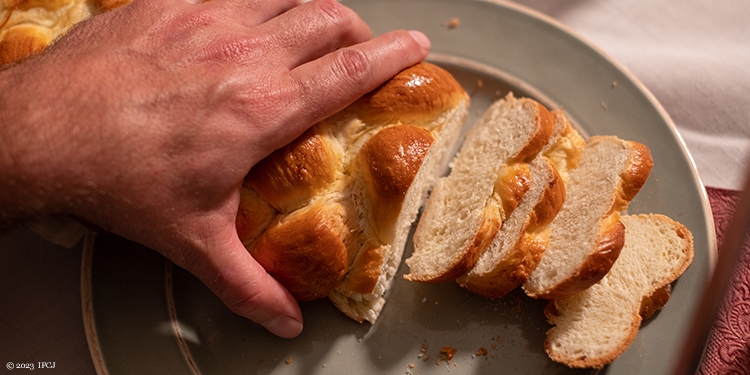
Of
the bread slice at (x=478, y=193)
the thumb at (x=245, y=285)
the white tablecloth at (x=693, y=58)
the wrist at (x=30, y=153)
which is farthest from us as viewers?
the white tablecloth at (x=693, y=58)

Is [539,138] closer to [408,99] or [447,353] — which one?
[408,99]

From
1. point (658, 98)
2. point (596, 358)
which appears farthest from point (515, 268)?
point (658, 98)

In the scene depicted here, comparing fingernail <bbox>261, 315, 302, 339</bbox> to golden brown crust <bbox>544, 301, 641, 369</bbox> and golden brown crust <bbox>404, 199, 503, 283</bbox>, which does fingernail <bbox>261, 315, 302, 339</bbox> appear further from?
golden brown crust <bbox>544, 301, 641, 369</bbox>

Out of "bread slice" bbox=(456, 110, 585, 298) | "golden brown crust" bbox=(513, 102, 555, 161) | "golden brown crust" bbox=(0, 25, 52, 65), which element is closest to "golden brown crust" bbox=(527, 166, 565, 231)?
"bread slice" bbox=(456, 110, 585, 298)

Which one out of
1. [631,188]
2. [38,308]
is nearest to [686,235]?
[631,188]

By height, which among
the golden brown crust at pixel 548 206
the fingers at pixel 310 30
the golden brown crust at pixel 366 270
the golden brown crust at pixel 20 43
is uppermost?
A: the golden brown crust at pixel 20 43

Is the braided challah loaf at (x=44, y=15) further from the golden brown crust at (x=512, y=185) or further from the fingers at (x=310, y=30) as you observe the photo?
the golden brown crust at (x=512, y=185)

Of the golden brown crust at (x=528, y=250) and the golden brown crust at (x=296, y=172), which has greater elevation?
the golden brown crust at (x=296, y=172)

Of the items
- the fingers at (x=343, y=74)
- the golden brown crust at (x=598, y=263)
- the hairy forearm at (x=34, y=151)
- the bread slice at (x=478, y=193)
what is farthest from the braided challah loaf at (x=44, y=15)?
the golden brown crust at (x=598, y=263)
